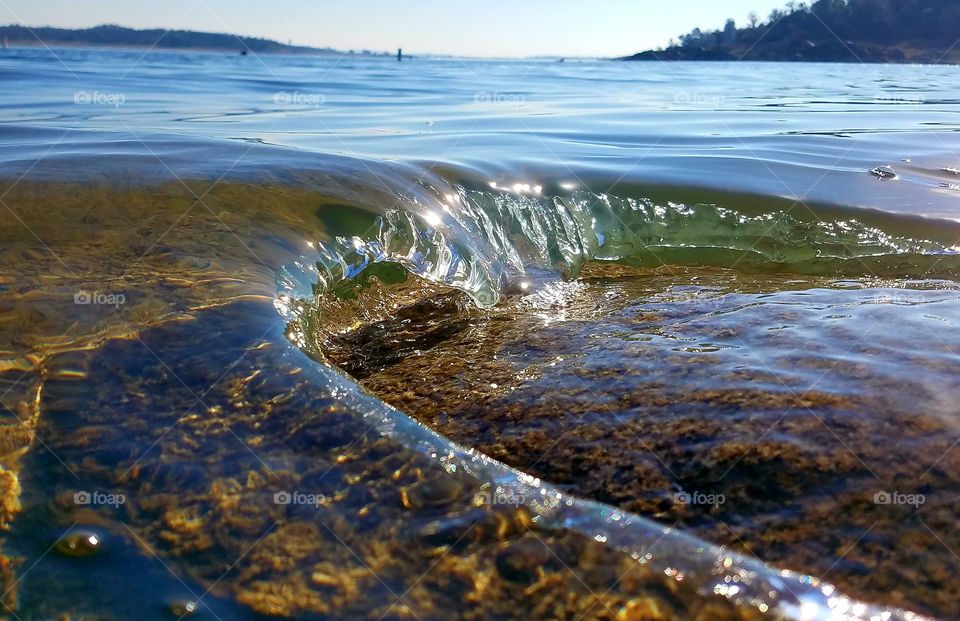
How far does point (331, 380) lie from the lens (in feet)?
7.52

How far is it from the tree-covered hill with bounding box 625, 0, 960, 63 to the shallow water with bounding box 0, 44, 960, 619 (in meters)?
57.3

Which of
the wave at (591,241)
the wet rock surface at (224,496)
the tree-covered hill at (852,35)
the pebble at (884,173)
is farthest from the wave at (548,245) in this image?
the tree-covered hill at (852,35)

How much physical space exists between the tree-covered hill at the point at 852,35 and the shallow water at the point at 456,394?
57.3m

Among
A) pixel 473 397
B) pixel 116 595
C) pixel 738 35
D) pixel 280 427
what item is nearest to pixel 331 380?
pixel 280 427

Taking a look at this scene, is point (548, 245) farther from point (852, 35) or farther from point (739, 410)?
point (852, 35)

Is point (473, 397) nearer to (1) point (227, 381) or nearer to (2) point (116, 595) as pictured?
(1) point (227, 381)

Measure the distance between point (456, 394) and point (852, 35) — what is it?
231ft

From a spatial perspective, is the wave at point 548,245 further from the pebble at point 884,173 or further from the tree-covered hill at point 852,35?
the tree-covered hill at point 852,35

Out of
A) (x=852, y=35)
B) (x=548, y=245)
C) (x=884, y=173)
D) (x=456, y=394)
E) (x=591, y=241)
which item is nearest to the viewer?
(x=456, y=394)

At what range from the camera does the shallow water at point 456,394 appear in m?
1.60

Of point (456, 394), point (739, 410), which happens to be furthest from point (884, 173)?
point (456, 394)

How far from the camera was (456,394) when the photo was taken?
2.62m

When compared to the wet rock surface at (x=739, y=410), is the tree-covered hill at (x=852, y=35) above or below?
above

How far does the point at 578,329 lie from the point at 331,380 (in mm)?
1282
